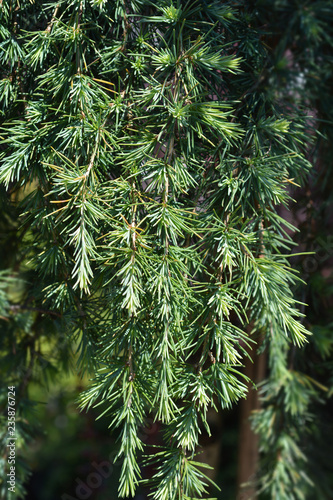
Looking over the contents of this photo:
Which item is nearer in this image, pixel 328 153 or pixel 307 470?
pixel 328 153

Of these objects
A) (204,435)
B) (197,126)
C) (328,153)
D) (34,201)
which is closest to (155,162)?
(197,126)

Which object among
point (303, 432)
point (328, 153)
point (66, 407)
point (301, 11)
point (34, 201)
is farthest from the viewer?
point (66, 407)

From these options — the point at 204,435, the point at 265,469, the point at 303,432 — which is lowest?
the point at 204,435

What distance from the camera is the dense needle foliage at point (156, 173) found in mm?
455

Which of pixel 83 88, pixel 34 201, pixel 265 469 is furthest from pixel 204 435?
pixel 83 88

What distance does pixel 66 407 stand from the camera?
131 cm

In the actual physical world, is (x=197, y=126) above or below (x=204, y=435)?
above

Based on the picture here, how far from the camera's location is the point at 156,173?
0.45 metres

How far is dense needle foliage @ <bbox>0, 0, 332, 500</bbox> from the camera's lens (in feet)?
1.49

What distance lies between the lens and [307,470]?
0.86 m

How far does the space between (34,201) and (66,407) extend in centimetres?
95

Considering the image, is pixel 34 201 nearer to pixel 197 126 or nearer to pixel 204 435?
pixel 197 126

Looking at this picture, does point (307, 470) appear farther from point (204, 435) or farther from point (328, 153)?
point (328, 153)

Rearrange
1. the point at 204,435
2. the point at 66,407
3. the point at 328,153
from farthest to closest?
the point at 66,407, the point at 204,435, the point at 328,153
